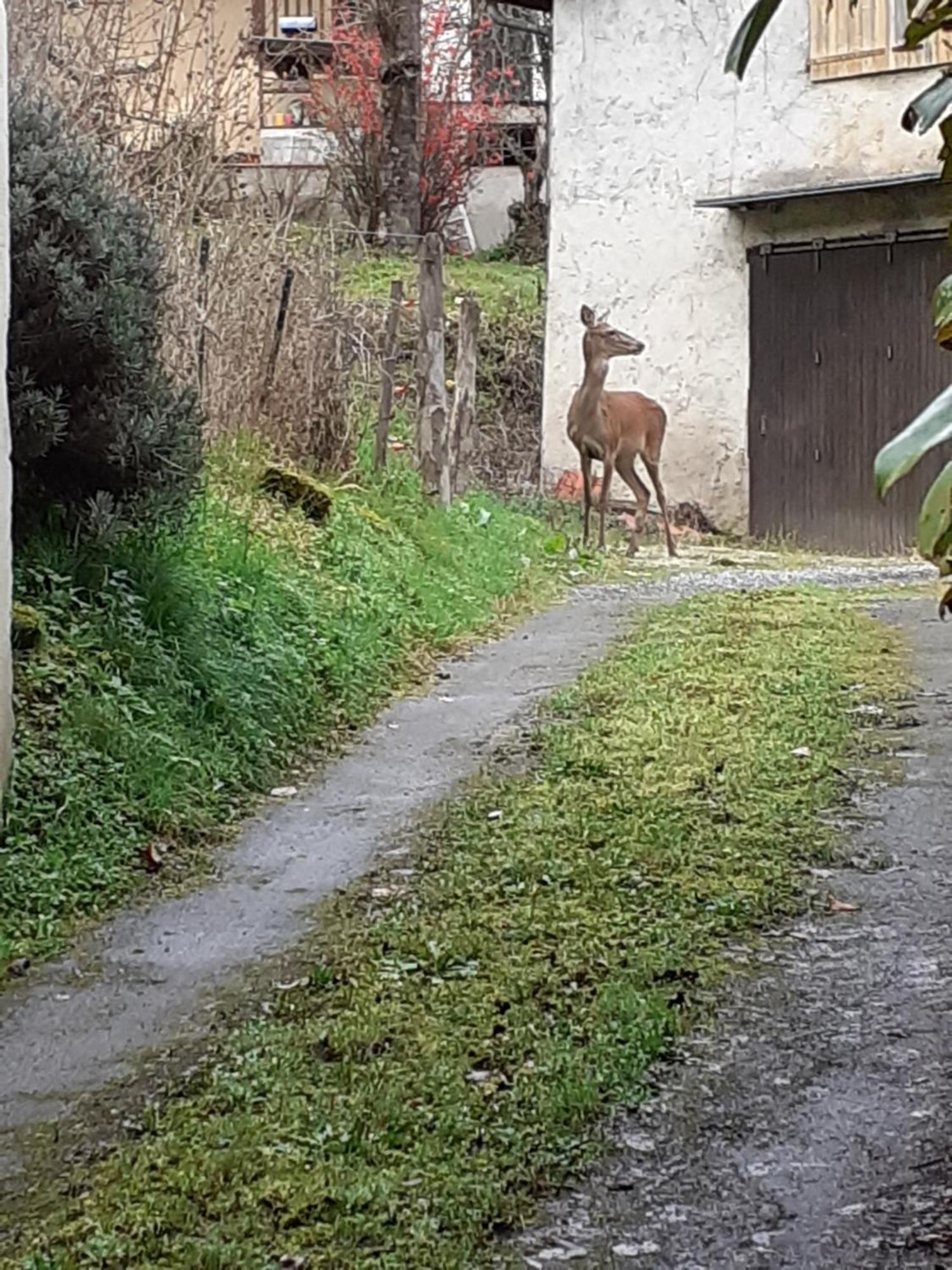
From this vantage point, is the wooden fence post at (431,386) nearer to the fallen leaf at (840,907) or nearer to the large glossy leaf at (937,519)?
the fallen leaf at (840,907)

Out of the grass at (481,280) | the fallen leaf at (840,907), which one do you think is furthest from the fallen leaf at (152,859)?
the grass at (481,280)

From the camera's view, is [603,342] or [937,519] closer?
[937,519]

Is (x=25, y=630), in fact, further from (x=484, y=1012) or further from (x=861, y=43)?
(x=861, y=43)

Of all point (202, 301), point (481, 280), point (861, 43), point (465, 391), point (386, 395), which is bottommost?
point (386, 395)

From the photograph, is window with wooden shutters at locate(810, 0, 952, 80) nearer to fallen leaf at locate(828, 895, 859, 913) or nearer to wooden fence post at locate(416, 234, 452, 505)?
wooden fence post at locate(416, 234, 452, 505)

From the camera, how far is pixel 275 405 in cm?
896

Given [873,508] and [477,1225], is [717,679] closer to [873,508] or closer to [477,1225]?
[477,1225]

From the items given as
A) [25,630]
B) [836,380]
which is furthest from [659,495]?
[25,630]

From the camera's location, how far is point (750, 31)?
6.18ft

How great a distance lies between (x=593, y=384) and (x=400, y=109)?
26.5 feet

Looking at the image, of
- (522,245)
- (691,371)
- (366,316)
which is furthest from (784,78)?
(522,245)

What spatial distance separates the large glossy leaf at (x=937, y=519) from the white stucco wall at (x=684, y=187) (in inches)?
482

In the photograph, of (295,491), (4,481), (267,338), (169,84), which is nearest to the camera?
(4,481)

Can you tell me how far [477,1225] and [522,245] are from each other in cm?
1942
